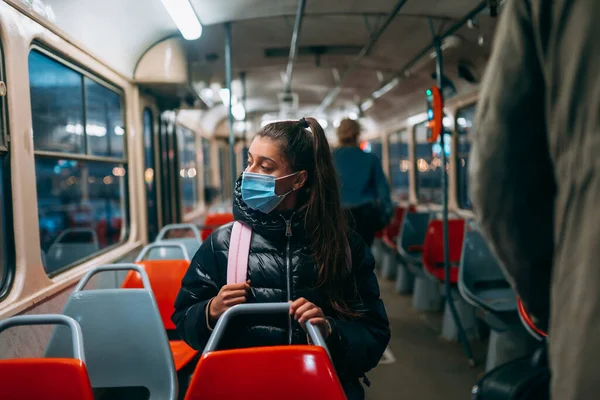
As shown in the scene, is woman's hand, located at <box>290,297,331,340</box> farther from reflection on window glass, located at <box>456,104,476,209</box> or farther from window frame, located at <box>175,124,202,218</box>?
window frame, located at <box>175,124,202,218</box>

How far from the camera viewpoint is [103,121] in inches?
178

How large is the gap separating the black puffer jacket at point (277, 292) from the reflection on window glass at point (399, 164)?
7304 millimetres

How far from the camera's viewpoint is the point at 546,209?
28.5 inches

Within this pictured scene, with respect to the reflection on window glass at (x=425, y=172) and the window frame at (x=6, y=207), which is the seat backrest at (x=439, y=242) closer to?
the reflection on window glass at (x=425, y=172)

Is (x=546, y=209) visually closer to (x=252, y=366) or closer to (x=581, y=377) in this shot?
(x=581, y=377)

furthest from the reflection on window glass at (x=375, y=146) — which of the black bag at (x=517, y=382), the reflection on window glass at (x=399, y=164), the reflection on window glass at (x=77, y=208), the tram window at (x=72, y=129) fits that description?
the black bag at (x=517, y=382)

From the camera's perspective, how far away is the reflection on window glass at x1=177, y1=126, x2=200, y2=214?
25.5 feet

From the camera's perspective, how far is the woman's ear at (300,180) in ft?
5.65

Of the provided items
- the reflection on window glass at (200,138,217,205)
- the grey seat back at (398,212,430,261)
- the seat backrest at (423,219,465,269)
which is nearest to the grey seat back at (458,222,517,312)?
the seat backrest at (423,219,465,269)

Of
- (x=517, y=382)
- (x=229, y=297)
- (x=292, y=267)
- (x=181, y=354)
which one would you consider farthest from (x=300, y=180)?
(x=181, y=354)

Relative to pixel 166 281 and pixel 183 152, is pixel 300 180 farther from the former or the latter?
pixel 183 152

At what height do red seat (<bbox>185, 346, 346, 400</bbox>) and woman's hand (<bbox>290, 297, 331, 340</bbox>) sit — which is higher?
woman's hand (<bbox>290, 297, 331, 340</bbox>)

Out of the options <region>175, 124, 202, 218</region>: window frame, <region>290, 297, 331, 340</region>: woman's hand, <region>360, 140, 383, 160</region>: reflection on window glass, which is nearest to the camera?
<region>290, 297, 331, 340</region>: woman's hand

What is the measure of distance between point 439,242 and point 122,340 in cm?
366
